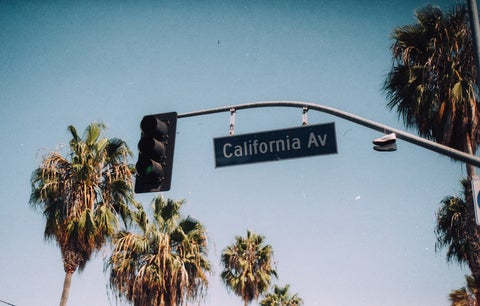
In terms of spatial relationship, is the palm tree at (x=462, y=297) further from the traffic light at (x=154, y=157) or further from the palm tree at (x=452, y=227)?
the traffic light at (x=154, y=157)

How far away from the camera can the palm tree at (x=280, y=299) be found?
34.1m

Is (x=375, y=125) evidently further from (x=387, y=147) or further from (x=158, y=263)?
(x=158, y=263)

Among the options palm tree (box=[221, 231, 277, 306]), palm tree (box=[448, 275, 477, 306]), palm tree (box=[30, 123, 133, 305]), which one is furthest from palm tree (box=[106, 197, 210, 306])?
palm tree (box=[448, 275, 477, 306])

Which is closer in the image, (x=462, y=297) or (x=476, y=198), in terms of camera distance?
(x=476, y=198)

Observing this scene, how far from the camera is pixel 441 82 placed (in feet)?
40.7

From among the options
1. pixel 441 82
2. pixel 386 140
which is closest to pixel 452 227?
pixel 441 82

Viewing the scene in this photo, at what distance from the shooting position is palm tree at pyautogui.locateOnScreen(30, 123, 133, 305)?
47.4ft

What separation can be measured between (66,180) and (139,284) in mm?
5387

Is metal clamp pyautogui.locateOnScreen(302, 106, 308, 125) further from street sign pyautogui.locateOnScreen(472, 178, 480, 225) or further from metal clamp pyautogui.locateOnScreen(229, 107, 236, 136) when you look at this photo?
street sign pyautogui.locateOnScreen(472, 178, 480, 225)

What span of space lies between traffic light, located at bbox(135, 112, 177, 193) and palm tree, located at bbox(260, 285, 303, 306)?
99.9 feet

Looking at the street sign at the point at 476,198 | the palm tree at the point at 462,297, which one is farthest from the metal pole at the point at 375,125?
the palm tree at the point at 462,297

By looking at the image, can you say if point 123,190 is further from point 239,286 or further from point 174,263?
point 239,286

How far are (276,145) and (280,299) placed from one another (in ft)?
105

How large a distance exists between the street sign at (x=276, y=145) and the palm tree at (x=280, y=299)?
30.3m
